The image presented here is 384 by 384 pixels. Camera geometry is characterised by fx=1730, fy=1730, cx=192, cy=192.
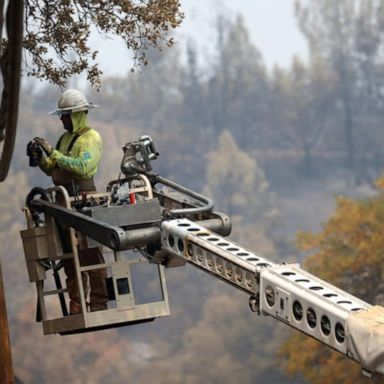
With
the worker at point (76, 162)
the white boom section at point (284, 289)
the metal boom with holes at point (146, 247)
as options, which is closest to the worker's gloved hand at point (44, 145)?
the worker at point (76, 162)

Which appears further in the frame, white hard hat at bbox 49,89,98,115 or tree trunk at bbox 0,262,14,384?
white hard hat at bbox 49,89,98,115

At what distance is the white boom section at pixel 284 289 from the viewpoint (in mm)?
17531

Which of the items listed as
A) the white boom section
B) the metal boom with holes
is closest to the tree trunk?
the metal boom with holes

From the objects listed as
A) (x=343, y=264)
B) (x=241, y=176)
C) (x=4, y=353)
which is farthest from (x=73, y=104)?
(x=241, y=176)

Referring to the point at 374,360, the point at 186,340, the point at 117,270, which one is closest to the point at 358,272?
the point at 186,340

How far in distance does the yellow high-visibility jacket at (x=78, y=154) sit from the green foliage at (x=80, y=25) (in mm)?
1941

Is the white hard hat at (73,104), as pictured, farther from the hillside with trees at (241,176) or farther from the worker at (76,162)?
the hillside with trees at (241,176)

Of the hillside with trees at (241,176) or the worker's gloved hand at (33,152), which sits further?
the hillside with trees at (241,176)

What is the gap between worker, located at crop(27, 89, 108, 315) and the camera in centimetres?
2227

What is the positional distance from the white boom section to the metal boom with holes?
0.04 ft

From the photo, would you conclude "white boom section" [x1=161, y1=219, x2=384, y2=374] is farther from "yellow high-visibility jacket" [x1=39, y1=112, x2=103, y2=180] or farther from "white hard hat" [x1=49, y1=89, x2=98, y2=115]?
"white hard hat" [x1=49, y1=89, x2=98, y2=115]

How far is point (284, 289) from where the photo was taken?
18.4m

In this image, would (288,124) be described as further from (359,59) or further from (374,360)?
(374,360)

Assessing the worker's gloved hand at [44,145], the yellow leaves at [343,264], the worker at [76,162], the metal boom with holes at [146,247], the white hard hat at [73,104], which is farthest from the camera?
the yellow leaves at [343,264]
